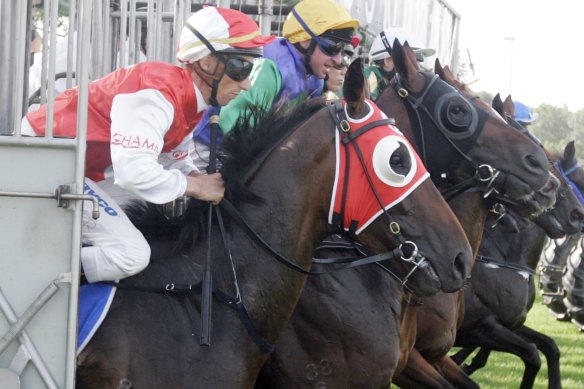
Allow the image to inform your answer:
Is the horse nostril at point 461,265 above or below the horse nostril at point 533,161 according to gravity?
below

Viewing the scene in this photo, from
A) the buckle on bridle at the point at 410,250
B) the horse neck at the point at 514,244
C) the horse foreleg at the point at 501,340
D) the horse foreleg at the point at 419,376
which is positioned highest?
the buckle on bridle at the point at 410,250

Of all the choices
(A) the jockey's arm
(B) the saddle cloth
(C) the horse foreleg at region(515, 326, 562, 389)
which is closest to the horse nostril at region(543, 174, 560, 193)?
(C) the horse foreleg at region(515, 326, 562, 389)

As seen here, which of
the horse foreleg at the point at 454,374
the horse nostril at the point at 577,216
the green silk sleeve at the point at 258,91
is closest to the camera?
the green silk sleeve at the point at 258,91

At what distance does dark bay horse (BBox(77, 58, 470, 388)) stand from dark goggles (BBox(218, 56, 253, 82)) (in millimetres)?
229

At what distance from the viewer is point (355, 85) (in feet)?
14.3

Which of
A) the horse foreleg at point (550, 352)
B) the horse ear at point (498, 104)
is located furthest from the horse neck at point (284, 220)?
the horse foreleg at point (550, 352)

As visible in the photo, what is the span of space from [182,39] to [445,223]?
52.5 inches

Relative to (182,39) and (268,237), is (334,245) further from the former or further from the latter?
(182,39)

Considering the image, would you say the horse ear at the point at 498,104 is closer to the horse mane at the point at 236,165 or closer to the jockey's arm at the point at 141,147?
the horse mane at the point at 236,165

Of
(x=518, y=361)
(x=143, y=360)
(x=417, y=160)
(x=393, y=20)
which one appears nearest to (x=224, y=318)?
(x=143, y=360)

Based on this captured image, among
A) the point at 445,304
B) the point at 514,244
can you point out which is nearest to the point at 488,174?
the point at 445,304

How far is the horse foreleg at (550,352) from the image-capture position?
842cm

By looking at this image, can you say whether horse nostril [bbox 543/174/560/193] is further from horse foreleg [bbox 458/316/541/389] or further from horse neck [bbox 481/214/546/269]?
horse foreleg [bbox 458/316/541/389]

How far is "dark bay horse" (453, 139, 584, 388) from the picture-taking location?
25.4 ft
